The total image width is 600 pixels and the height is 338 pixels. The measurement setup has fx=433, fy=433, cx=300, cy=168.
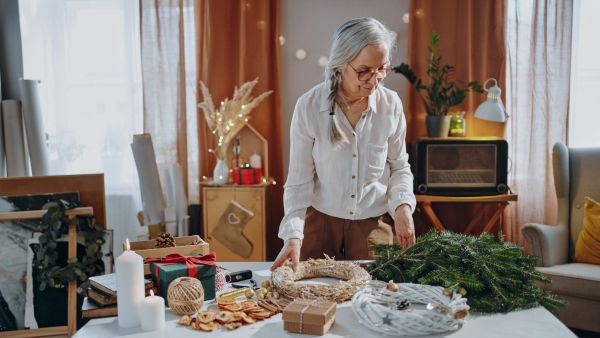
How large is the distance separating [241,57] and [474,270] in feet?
8.30

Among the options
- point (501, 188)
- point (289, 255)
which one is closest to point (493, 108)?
point (501, 188)

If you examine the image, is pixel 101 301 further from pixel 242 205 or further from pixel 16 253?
pixel 242 205

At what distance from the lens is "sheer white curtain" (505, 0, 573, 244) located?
3.13 meters

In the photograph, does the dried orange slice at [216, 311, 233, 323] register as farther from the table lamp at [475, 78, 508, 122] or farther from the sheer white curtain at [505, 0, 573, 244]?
the sheer white curtain at [505, 0, 573, 244]

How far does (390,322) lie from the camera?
0.95m

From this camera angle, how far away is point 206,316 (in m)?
1.06

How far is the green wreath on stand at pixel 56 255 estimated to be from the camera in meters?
1.97

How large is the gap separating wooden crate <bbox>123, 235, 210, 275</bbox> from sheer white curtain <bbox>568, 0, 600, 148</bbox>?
3060 millimetres

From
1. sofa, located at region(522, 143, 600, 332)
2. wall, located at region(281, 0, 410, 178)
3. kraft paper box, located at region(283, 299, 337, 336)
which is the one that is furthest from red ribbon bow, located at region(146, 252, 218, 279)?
wall, located at region(281, 0, 410, 178)

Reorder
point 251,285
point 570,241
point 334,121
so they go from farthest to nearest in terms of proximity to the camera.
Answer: point 570,241
point 334,121
point 251,285

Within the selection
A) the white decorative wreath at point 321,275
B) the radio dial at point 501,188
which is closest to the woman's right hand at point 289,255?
the white decorative wreath at point 321,275

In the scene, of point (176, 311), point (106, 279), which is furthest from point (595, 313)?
point (106, 279)

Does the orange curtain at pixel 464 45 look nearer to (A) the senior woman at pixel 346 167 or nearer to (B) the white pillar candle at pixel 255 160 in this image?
(B) the white pillar candle at pixel 255 160

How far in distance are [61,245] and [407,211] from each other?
5.23ft
